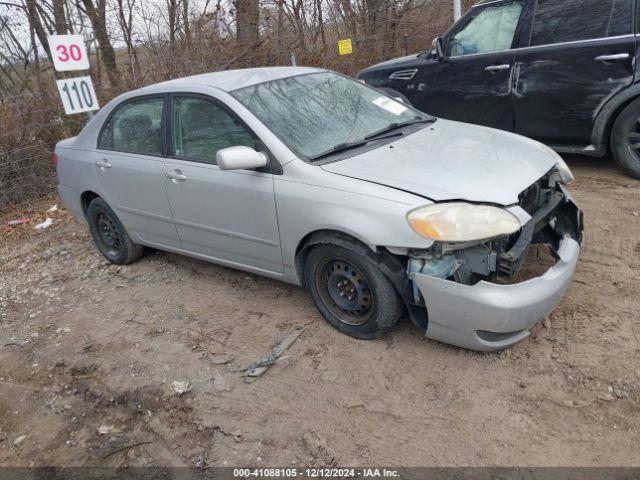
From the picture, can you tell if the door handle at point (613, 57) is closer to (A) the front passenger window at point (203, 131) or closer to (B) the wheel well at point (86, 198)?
(A) the front passenger window at point (203, 131)

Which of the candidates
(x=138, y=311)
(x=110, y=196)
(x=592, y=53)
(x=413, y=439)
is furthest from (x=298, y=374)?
(x=592, y=53)

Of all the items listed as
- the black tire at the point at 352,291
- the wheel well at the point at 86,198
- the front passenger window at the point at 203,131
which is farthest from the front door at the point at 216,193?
the wheel well at the point at 86,198

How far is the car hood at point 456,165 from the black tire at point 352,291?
493 mm

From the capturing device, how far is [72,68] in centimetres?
660

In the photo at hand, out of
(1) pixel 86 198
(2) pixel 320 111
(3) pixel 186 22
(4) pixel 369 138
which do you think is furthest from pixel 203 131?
(3) pixel 186 22

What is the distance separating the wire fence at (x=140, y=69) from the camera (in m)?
8.03

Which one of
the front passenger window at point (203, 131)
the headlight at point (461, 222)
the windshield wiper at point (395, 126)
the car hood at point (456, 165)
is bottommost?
the headlight at point (461, 222)

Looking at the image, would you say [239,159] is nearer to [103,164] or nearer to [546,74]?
[103,164]

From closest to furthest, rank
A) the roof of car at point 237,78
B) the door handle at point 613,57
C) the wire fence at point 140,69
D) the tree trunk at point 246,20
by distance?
the roof of car at point 237,78 < the door handle at point 613,57 < the wire fence at point 140,69 < the tree trunk at point 246,20

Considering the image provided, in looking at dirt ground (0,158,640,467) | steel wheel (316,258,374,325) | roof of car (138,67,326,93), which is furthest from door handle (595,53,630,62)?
steel wheel (316,258,374,325)

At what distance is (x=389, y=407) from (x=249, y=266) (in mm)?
1551

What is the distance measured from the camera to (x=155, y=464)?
9.07 ft

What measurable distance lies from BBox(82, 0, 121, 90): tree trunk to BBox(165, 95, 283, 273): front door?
752cm

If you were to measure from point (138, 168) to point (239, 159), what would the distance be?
1.44 m
